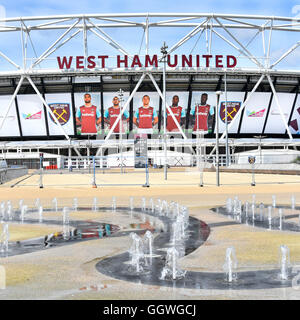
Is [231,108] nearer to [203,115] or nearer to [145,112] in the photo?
[203,115]

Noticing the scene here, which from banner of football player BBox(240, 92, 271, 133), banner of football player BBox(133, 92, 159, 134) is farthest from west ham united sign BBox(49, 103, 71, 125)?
banner of football player BBox(240, 92, 271, 133)

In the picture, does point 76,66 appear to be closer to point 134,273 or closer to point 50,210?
point 50,210

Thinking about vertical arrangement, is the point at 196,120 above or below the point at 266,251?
above

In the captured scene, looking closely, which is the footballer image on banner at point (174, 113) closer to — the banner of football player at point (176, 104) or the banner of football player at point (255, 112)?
the banner of football player at point (176, 104)

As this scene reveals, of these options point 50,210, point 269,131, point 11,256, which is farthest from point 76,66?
point 11,256

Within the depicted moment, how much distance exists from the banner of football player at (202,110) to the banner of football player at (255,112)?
20.8 feet

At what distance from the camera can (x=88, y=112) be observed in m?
82.3

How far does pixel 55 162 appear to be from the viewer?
81750 mm

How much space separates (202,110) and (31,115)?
99.7ft

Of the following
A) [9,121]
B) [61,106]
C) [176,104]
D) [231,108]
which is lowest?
[9,121]

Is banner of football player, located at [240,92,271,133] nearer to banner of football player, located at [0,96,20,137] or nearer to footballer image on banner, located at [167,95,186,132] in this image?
footballer image on banner, located at [167,95,186,132]

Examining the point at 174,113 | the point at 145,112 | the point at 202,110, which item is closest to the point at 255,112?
the point at 202,110

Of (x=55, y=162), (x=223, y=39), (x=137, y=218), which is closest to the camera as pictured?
(x=137, y=218)
